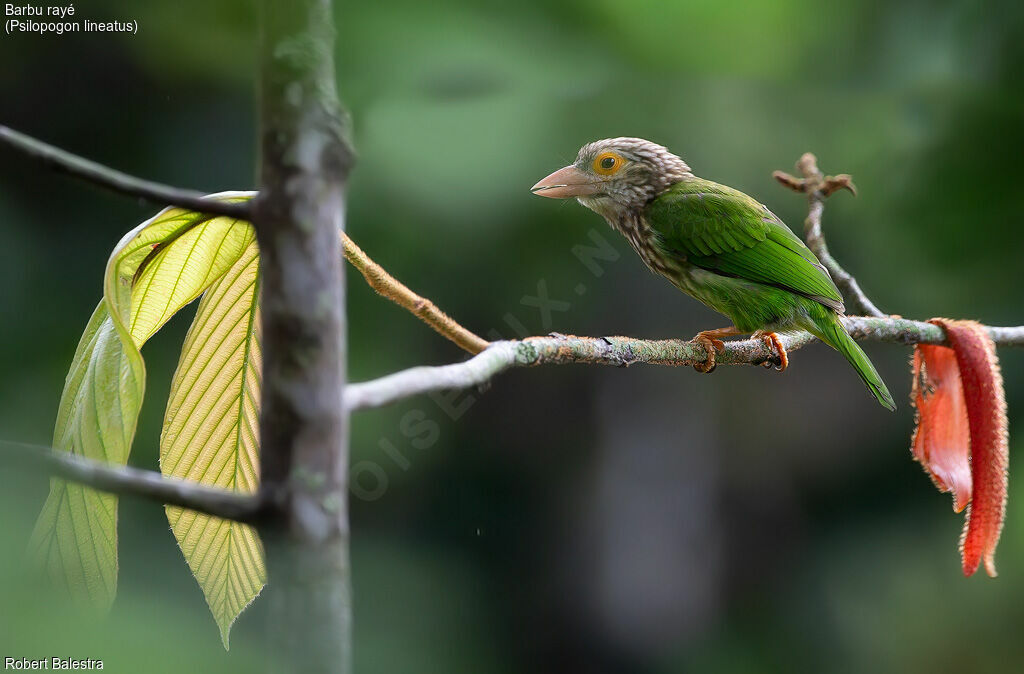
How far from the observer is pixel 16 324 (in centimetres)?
446

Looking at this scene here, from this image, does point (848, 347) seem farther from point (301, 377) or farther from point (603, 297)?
point (603, 297)

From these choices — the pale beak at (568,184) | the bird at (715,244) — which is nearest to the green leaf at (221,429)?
the bird at (715,244)

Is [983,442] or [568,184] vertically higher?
[568,184]

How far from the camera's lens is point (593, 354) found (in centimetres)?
143

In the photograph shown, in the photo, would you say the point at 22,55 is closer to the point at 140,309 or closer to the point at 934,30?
the point at 140,309

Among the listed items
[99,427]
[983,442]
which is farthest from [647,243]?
[99,427]

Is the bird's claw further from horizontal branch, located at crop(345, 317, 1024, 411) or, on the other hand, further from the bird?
the bird

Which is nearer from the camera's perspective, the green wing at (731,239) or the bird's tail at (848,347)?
the bird's tail at (848,347)

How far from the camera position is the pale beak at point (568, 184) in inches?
110

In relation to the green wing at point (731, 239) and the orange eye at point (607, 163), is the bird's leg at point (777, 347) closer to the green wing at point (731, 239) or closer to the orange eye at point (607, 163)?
the green wing at point (731, 239)

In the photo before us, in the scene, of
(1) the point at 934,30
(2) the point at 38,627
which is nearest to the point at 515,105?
(1) the point at 934,30

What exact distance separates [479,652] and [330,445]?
17.1 ft

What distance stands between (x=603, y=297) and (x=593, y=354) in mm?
4169

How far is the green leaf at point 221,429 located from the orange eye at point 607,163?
1758 mm
